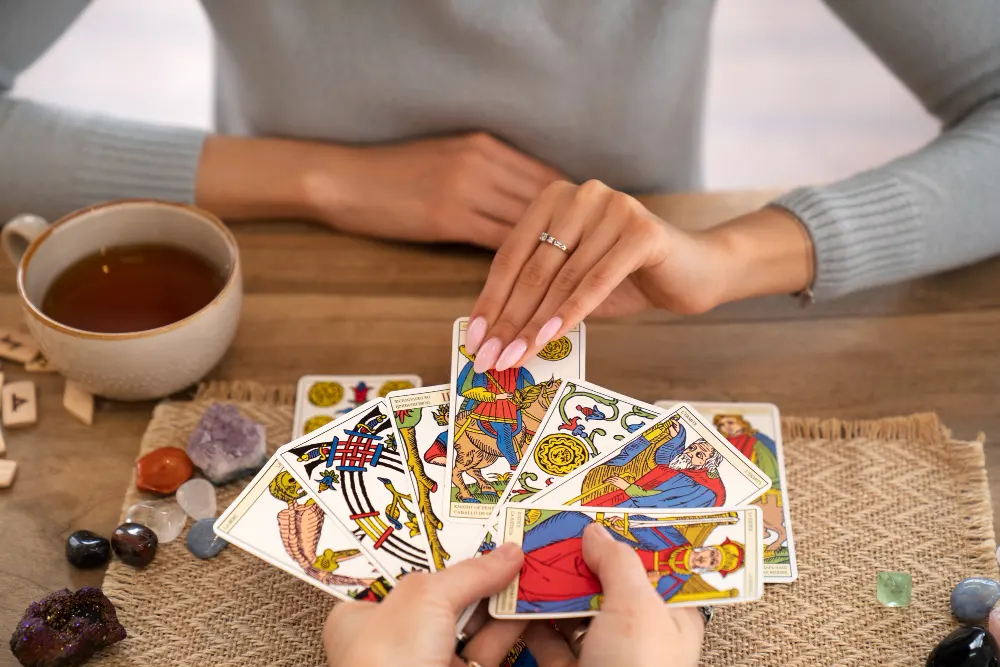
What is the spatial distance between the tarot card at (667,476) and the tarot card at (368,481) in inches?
5.2

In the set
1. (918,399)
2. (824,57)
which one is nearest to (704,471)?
(918,399)

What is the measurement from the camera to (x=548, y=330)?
92 centimetres

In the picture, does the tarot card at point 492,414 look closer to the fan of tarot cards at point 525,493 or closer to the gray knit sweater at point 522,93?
the fan of tarot cards at point 525,493

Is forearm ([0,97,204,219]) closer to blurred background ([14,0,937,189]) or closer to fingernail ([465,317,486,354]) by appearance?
fingernail ([465,317,486,354])

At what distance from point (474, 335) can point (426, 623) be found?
1.12 feet

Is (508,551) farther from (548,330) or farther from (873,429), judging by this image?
(873,429)

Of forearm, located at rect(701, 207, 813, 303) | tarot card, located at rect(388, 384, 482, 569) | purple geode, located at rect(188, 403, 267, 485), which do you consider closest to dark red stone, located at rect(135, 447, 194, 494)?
purple geode, located at rect(188, 403, 267, 485)

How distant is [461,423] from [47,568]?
0.45 metres

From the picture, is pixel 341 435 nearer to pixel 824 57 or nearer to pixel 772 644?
pixel 772 644

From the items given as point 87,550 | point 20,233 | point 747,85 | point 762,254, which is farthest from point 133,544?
point 747,85

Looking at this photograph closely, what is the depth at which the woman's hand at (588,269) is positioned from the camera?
939 millimetres

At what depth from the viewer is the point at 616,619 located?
0.71 meters

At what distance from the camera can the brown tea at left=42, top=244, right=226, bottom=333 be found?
3.31 feet

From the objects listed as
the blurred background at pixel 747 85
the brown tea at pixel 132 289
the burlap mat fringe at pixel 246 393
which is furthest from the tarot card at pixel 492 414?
the blurred background at pixel 747 85
